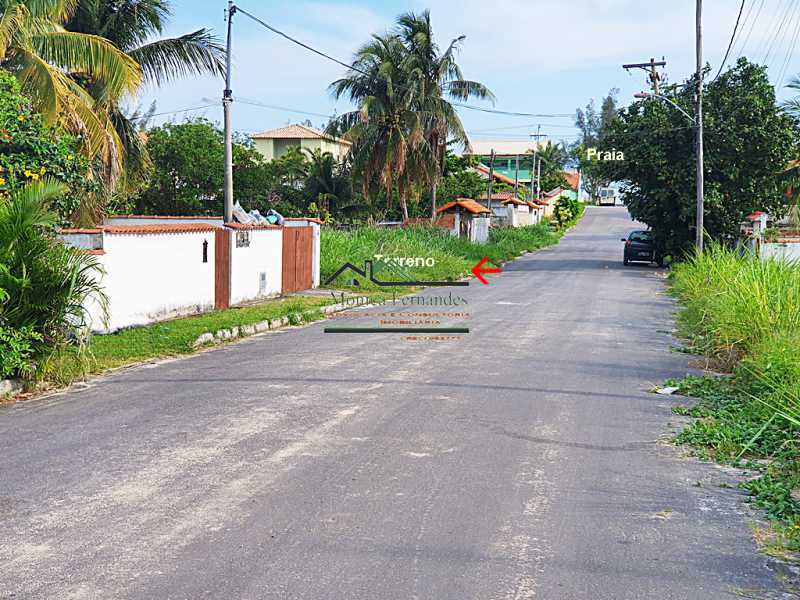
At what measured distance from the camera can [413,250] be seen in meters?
33.5

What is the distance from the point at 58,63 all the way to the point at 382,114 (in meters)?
24.6

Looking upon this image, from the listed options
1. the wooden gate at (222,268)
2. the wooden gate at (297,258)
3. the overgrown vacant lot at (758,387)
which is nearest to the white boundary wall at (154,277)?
the wooden gate at (222,268)

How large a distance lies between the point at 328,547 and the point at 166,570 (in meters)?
0.94

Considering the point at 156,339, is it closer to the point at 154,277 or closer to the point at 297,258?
the point at 154,277

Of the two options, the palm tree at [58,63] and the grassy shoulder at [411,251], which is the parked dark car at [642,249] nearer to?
the grassy shoulder at [411,251]

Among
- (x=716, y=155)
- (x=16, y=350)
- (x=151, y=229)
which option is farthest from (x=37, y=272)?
(x=716, y=155)

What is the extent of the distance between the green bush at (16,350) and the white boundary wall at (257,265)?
944 centimetres

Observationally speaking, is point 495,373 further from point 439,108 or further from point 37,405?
point 439,108

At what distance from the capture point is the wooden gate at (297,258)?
22766 mm

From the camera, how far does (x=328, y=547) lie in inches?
206

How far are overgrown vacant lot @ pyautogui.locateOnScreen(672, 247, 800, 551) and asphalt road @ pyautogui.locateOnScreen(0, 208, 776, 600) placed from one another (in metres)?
0.36

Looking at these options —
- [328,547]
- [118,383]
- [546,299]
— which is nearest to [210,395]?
[118,383]

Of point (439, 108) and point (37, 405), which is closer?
point (37, 405)

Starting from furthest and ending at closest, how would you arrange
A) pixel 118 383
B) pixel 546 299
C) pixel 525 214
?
pixel 525 214 < pixel 546 299 < pixel 118 383
